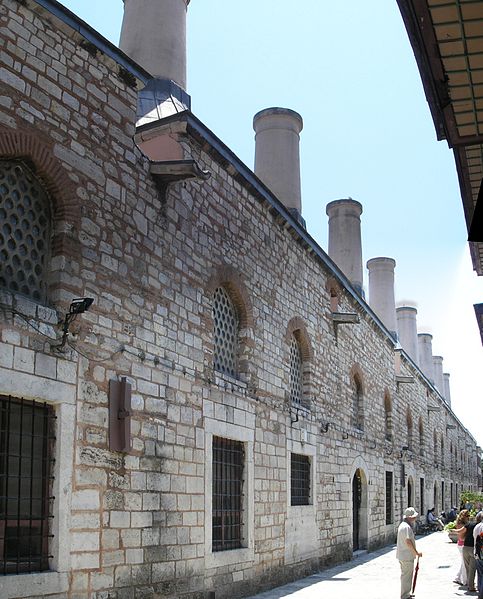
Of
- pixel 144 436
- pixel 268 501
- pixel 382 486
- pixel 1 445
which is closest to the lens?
pixel 1 445

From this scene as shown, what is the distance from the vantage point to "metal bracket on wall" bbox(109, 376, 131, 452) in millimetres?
7867

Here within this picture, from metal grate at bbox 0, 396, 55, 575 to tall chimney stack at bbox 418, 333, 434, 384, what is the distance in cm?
3700

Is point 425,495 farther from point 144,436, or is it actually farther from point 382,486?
point 144,436

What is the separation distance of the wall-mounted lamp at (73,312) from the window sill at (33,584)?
1.90 meters

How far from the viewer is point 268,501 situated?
11742 millimetres

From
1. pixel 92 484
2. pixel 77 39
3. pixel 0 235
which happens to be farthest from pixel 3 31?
pixel 92 484

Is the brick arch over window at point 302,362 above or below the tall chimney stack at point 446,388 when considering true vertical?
below

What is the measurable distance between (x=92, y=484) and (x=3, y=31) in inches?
161

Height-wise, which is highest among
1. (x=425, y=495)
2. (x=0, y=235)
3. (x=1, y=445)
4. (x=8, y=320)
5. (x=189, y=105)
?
(x=189, y=105)

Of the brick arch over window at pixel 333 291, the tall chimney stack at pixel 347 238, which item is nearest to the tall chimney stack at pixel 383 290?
the tall chimney stack at pixel 347 238

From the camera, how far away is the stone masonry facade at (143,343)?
720 cm

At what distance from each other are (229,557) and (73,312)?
4.44 m

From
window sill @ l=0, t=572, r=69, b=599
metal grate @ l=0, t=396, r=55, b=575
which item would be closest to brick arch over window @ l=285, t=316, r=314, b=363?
metal grate @ l=0, t=396, r=55, b=575

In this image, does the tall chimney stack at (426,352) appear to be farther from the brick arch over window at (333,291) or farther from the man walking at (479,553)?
the man walking at (479,553)
